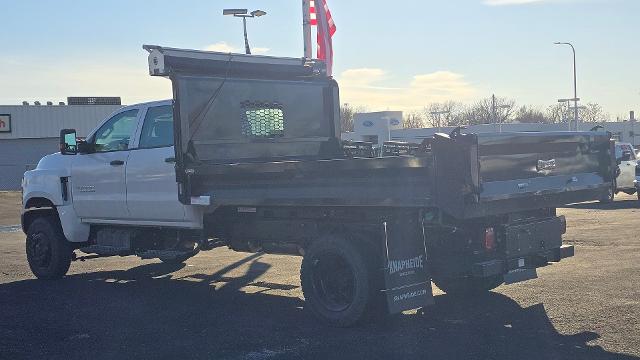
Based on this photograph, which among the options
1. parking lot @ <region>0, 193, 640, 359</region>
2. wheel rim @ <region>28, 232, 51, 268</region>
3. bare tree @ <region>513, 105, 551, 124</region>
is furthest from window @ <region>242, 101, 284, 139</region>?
bare tree @ <region>513, 105, 551, 124</region>

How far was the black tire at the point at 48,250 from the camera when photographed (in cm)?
1076

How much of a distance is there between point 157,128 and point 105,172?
116 cm

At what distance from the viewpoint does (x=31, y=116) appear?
153 feet

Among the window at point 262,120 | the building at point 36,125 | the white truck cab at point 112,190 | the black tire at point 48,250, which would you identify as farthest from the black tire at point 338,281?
the building at point 36,125

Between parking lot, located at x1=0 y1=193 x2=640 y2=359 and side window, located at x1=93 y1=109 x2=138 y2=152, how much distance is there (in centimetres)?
191

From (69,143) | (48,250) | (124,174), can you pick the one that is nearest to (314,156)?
(124,174)

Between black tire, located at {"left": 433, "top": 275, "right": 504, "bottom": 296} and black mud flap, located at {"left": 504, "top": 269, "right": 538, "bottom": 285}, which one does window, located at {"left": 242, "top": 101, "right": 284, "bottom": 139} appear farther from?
black mud flap, located at {"left": 504, "top": 269, "right": 538, "bottom": 285}

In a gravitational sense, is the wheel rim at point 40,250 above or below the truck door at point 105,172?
below

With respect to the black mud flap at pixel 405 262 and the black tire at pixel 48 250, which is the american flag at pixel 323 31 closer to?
the black tire at pixel 48 250

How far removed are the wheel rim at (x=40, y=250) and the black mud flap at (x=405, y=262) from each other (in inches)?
235

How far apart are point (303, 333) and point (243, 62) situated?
3728mm

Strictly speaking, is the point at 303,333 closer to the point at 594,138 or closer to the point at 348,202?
the point at 348,202

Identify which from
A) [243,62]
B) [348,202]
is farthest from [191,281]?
[348,202]

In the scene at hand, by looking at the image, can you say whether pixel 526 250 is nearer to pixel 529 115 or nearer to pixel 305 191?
pixel 305 191
